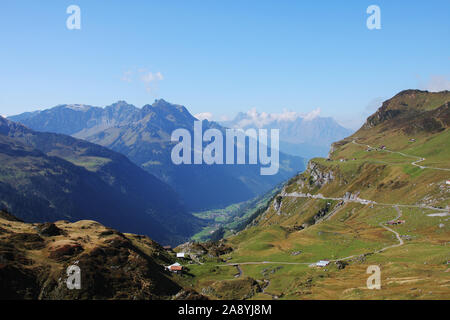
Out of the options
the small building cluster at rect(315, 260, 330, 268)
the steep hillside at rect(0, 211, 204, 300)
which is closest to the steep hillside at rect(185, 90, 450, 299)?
the small building cluster at rect(315, 260, 330, 268)

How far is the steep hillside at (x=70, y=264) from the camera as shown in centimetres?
6727

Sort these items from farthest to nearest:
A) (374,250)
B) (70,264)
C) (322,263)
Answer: (374,250) → (322,263) → (70,264)

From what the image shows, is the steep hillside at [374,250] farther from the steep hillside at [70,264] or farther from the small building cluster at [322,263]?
the steep hillside at [70,264]

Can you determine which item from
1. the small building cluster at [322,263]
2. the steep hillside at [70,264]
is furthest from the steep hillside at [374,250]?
the steep hillside at [70,264]

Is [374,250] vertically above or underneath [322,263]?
above

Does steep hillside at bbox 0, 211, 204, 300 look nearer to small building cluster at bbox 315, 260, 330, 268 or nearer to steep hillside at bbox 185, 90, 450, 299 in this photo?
steep hillside at bbox 185, 90, 450, 299

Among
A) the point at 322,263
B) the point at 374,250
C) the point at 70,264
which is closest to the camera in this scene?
the point at 70,264

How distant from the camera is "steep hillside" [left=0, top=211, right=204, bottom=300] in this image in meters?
67.3

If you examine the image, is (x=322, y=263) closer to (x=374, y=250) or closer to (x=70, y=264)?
(x=374, y=250)

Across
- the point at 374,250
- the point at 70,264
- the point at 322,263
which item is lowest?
the point at 322,263

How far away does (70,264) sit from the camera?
247 ft

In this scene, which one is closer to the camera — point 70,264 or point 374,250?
point 70,264

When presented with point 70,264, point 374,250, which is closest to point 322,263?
point 374,250
